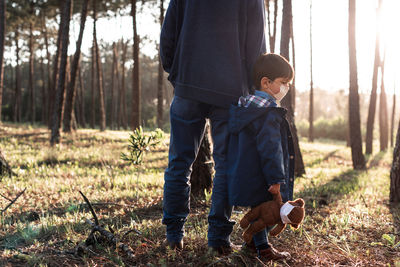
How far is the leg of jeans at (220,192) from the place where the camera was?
Result: 2.55 metres

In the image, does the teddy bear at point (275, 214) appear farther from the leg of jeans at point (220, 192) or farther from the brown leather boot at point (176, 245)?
the brown leather boot at point (176, 245)

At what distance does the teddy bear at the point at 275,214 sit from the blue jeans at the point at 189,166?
269mm

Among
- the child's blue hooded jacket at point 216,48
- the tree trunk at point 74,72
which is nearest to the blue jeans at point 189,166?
the child's blue hooded jacket at point 216,48

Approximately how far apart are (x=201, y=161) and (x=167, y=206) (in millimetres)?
2095

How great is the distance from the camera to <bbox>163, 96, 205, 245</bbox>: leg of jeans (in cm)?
262

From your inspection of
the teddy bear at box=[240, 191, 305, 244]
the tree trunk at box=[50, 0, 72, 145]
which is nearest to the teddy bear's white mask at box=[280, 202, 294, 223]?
the teddy bear at box=[240, 191, 305, 244]

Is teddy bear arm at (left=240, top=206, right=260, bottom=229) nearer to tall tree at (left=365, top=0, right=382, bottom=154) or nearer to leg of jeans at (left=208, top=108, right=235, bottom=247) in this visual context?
leg of jeans at (left=208, top=108, right=235, bottom=247)

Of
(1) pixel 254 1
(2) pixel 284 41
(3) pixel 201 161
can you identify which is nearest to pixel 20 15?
(2) pixel 284 41

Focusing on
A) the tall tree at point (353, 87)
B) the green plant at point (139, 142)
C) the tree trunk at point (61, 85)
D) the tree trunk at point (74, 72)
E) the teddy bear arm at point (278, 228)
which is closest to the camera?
the teddy bear arm at point (278, 228)

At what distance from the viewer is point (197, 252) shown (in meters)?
2.75

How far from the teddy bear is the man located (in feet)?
0.89

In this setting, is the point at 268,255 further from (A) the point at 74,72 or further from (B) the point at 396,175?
(A) the point at 74,72

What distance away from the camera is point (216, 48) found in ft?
8.34

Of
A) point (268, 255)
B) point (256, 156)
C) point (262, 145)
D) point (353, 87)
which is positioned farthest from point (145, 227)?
point (353, 87)
